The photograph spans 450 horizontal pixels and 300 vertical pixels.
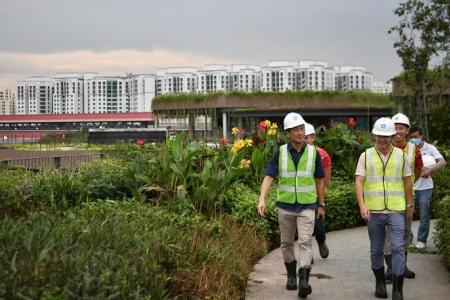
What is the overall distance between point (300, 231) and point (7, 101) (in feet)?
296

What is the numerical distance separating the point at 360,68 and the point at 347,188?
68.5 metres

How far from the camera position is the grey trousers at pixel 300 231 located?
5977 mm

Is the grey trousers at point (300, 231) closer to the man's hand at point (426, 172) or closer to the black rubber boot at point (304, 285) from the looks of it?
the black rubber boot at point (304, 285)

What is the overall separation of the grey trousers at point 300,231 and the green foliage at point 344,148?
21.8ft

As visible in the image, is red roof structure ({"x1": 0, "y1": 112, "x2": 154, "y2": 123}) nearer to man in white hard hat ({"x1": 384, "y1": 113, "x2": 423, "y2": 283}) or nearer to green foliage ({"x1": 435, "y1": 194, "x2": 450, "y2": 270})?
green foliage ({"x1": 435, "y1": 194, "x2": 450, "y2": 270})

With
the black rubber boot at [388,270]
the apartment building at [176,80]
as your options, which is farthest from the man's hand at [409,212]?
the apartment building at [176,80]

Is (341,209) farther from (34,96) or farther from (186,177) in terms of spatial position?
(34,96)

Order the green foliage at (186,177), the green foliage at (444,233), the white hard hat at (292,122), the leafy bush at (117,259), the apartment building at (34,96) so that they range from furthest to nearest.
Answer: the apartment building at (34,96) < the green foliage at (186,177) < the green foliage at (444,233) < the white hard hat at (292,122) < the leafy bush at (117,259)

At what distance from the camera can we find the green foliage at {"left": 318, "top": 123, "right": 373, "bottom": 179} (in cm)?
1282

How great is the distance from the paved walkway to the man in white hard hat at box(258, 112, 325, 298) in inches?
16.9

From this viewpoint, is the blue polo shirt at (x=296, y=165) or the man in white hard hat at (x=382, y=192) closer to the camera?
the man in white hard hat at (x=382, y=192)

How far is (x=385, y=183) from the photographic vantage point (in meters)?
5.87

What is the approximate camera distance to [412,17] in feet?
75.3

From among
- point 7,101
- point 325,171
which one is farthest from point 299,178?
point 7,101
